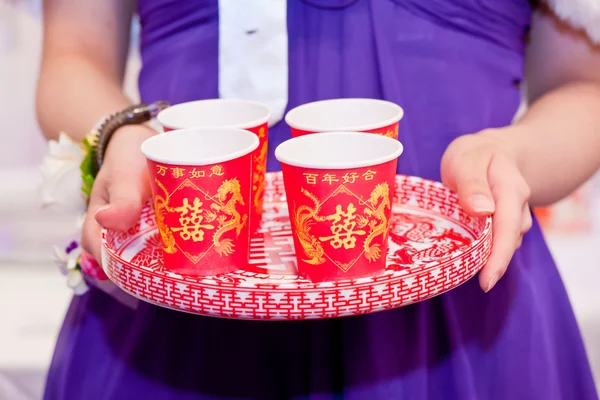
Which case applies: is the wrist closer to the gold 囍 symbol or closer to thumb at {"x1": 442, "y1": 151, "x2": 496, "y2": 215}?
thumb at {"x1": 442, "y1": 151, "x2": 496, "y2": 215}

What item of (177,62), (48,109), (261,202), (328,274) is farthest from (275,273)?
(48,109)

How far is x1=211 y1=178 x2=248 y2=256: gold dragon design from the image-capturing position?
0.77m

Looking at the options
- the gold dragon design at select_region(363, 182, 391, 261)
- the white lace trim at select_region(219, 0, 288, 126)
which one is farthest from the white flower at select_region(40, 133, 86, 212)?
the gold dragon design at select_region(363, 182, 391, 261)

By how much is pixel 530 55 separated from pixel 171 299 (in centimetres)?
71

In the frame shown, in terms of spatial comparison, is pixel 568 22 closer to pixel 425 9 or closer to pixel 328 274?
pixel 425 9

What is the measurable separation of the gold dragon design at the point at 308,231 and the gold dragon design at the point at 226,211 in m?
0.06

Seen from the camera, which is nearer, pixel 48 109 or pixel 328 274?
pixel 328 274

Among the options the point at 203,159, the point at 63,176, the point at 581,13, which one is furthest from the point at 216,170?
the point at 581,13

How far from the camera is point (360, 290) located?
68cm

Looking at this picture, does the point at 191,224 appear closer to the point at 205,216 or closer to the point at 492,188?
the point at 205,216

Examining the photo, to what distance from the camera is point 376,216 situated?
2.50ft

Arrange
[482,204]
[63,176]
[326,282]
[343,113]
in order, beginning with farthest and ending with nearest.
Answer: [63,176]
[343,113]
[482,204]
[326,282]

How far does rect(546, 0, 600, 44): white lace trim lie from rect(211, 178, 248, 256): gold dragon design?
0.53m

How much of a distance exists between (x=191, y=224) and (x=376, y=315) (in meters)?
0.24
